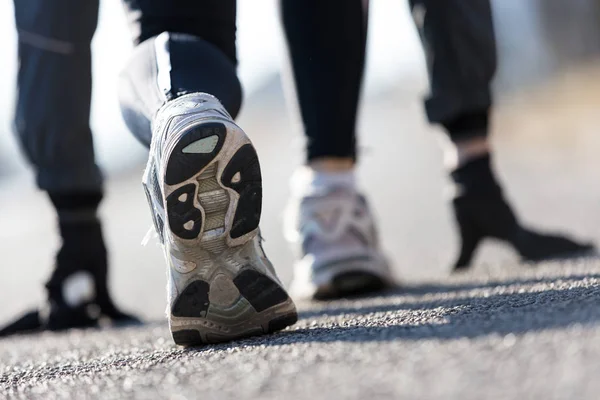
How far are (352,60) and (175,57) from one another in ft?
2.24

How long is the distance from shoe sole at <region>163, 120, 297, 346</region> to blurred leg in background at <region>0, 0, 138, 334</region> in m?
0.81

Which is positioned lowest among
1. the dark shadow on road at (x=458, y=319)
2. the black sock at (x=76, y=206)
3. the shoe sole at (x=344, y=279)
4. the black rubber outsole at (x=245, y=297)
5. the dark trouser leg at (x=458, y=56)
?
the shoe sole at (x=344, y=279)

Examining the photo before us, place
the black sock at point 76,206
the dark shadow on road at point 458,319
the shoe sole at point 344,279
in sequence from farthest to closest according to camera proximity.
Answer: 1. the black sock at point 76,206
2. the shoe sole at point 344,279
3. the dark shadow on road at point 458,319

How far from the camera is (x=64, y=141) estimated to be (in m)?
1.75

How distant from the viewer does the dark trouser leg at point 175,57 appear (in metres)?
1.11

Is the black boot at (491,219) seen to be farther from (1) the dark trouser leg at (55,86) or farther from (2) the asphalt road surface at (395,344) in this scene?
(1) the dark trouser leg at (55,86)

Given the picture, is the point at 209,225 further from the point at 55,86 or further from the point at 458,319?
the point at 55,86

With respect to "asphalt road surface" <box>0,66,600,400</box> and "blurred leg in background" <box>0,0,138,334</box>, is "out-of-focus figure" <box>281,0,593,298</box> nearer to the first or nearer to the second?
"asphalt road surface" <box>0,66,600,400</box>

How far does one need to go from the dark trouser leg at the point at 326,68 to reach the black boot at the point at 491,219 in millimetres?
322

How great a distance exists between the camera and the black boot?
185 centimetres

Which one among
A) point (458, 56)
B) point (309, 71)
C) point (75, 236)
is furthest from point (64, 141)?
point (458, 56)

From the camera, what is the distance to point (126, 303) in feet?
8.15

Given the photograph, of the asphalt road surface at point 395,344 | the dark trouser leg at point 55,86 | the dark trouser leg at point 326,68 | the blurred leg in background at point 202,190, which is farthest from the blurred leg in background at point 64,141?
the blurred leg in background at point 202,190

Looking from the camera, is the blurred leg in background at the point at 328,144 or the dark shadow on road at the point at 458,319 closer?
the dark shadow on road at the point at 458,319
